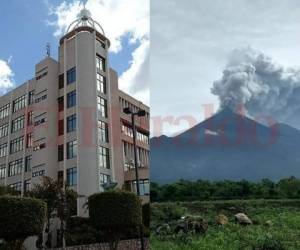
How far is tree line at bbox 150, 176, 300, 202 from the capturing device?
10.1 m

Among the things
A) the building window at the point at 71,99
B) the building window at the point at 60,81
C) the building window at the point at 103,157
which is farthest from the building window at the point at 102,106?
the building window at the point at 60,81

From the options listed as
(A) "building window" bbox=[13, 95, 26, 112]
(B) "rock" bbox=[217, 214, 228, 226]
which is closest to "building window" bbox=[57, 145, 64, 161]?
(A) "building window" bbox=[13, 95, 26, 112]

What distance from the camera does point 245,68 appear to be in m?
10.6

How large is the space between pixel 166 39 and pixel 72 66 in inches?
741

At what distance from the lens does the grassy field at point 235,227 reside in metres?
9.53

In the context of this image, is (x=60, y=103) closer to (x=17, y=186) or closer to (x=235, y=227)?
(x=17, y=186)

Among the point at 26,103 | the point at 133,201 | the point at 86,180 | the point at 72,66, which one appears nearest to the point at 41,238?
the point at 86,180

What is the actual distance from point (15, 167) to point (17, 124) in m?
2.70

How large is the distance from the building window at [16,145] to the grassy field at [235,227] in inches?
955

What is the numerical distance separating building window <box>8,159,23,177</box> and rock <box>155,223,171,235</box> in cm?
2396

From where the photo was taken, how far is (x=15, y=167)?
3397 centimetres

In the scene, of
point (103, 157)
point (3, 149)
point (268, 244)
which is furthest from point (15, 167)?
point (268, 244)

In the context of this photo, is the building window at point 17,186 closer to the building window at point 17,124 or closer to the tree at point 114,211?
the building window at point 17,124

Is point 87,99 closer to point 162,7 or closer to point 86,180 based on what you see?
point 86,180
